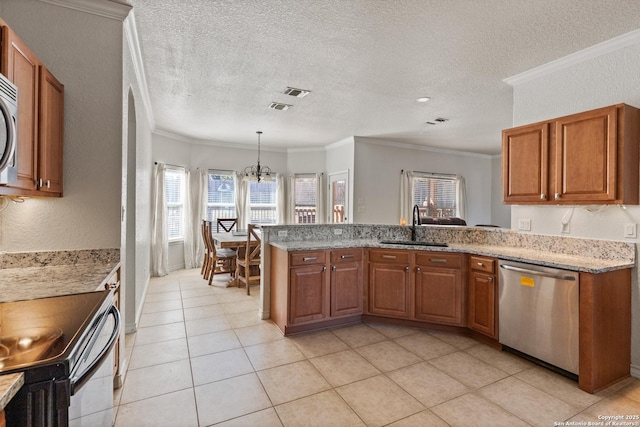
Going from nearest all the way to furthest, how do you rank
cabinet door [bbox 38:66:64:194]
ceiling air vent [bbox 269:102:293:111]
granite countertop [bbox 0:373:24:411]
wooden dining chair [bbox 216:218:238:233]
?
granite countertop [bbox 0:373:24:411]
cabinet door [bbox 38:66:64:194]
ceiling air vent [bbox 269:102:293:111]
wooden dining chair [bbox 216:218:238:233]

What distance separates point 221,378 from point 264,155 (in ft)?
18.2

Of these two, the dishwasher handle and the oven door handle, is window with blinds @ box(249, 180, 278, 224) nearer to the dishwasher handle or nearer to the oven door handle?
the dishwasher handle

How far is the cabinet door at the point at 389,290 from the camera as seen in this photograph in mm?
3295

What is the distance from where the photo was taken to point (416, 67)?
3045 mm

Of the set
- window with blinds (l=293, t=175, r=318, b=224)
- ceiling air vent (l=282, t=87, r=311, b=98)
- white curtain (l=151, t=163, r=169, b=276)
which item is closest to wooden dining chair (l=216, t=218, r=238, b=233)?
white curtain (l=151, t=163, r=169, b=276)

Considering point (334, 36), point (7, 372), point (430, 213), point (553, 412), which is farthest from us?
point (430, 213)

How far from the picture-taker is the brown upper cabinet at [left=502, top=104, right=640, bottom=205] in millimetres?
2289

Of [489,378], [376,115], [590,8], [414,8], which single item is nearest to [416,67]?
[414,8]

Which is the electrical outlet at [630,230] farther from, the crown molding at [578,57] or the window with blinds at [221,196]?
the window with blinds at [221,196]

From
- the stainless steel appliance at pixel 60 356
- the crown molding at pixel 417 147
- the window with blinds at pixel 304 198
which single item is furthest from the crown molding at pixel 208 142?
the stainless steel appliance at pixel 60 356

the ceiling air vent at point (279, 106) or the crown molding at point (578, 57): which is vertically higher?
the ceiling air vent at point (279, 106)

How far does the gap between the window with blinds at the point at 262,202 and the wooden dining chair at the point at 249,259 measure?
2.10 meters

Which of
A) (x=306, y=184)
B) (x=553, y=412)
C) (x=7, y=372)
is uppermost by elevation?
(x=306, y=184)

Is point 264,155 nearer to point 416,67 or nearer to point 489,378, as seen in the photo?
point 416,67
